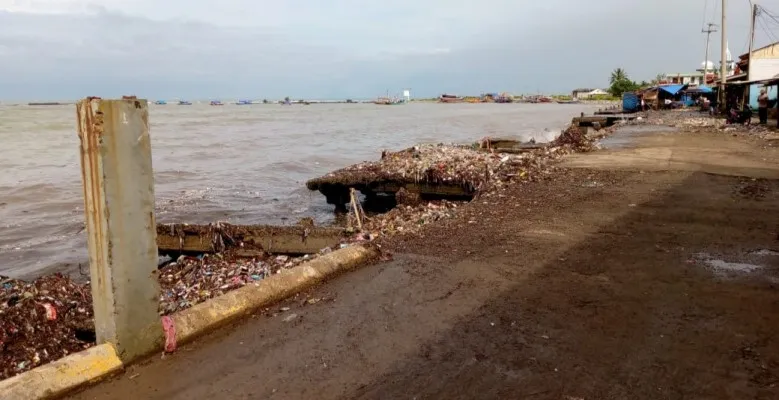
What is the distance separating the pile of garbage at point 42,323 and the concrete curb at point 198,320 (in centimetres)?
115

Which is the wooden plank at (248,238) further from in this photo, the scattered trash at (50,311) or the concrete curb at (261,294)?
the scattered trash at (50,311)

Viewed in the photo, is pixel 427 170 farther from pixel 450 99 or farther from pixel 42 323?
pixel 450 99

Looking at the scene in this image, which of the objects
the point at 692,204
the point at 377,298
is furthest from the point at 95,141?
the point at 692,204

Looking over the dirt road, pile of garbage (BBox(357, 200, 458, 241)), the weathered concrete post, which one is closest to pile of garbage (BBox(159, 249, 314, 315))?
pile of garbage (BBox(357, 200, 458, 241))

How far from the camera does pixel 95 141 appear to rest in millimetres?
2855

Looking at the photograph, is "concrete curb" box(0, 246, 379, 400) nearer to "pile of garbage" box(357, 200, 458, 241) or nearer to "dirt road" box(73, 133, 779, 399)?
"dirt road" box(73, 133, 779, 399)

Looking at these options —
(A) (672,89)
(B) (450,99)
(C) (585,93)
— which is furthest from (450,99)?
(A) (672,89)

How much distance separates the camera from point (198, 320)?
3.67 m

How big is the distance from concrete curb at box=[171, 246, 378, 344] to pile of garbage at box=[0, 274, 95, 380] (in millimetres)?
1129

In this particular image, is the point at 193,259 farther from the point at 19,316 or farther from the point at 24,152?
the point at 24,152

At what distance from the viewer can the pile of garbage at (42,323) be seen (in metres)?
4.08

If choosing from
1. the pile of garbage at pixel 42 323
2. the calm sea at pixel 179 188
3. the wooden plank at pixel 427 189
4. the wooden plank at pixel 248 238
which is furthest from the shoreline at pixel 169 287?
the calm sea at pixel 179 188

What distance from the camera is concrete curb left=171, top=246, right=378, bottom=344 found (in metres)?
3.63

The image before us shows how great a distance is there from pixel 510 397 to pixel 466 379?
11.3 inches
